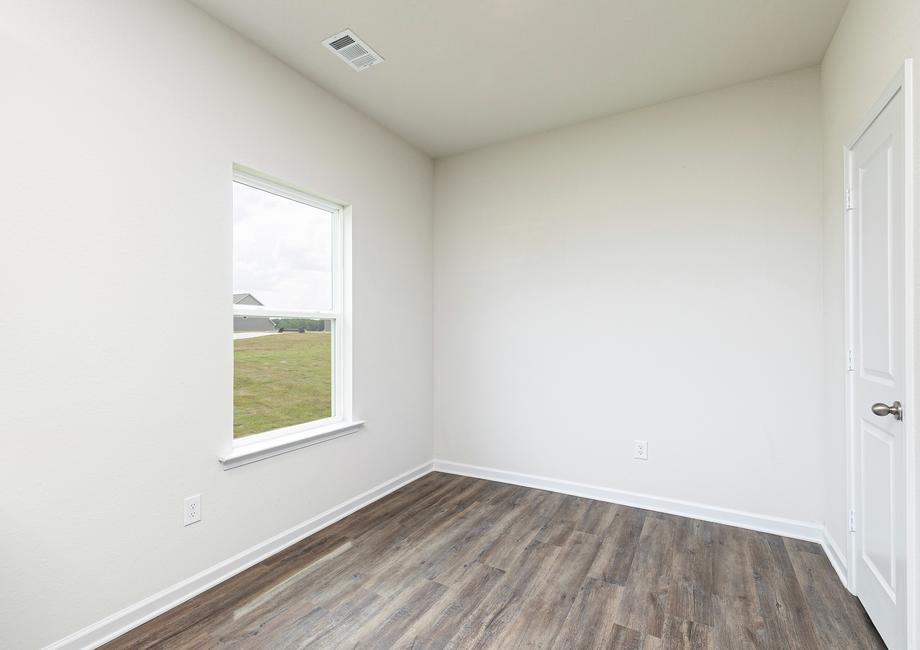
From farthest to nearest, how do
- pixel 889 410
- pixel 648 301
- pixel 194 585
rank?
pixel 648 301 < pixel 194 585 < pixel 889 410

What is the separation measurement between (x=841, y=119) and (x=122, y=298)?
349cm

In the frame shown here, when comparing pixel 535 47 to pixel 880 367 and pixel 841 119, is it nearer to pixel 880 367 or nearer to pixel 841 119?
pixel 841 119

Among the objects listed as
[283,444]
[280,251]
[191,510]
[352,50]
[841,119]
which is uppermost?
[352,50]

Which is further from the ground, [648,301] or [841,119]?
[841,119]

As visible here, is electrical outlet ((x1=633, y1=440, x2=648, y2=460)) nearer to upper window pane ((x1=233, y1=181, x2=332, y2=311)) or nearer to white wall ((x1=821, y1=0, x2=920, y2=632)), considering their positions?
white wall ((x1=821, y1=0, x2=920, y2=632))

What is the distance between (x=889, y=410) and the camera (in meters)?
1.58

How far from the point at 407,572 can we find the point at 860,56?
3220 mm

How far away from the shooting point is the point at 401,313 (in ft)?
11.8

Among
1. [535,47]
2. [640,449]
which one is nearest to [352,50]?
[535,47]

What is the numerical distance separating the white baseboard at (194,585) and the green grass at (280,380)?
0.62 metres

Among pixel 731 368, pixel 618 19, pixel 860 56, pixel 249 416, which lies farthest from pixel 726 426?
pixel 249 416

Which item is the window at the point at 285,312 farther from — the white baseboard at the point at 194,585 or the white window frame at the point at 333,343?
the white baseboard at the point at 194,585

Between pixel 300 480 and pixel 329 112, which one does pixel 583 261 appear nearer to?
pixel 329 112

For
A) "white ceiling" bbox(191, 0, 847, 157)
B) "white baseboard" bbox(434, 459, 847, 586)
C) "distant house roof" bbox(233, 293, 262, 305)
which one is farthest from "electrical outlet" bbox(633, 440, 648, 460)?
"distant house roof" bbox(233, 293, 262, 305)
